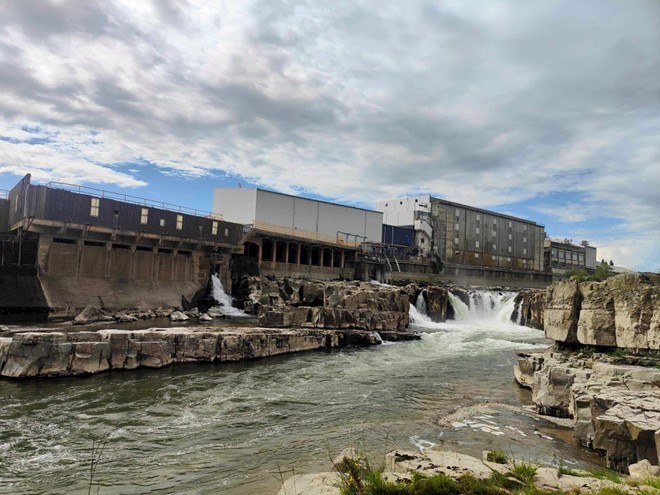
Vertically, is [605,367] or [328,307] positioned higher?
[328,307]

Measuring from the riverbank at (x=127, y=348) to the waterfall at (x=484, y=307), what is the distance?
2169cm

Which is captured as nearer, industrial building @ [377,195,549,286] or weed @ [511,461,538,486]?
weed @ [511,461,538,486]

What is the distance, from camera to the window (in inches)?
1190

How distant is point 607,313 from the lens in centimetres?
1357

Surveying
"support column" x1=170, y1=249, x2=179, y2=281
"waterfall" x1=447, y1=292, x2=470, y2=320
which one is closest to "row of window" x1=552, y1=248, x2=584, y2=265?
"waterfall" x1=447, y1=292, x2=470, y2=320

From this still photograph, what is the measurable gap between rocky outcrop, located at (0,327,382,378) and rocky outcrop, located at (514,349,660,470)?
11390 mm

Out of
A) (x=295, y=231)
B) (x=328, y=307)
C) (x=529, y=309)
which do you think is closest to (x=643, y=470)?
(x=328, y=307)

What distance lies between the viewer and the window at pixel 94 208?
30.2 meters

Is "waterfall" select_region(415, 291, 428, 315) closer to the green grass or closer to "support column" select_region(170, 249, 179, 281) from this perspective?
"support column" select_region(170, 249, 179, 281)

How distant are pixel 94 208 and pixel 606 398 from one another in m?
31.8

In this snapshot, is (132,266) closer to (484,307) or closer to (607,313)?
(607,313)

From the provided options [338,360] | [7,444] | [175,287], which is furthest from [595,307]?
[175,287]

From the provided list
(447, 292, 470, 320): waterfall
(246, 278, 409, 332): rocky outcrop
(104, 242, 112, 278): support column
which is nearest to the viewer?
(246, 278, 409, 332): rocky outcrop

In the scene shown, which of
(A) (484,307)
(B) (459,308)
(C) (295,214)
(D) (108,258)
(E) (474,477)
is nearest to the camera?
(E) (474,477)
